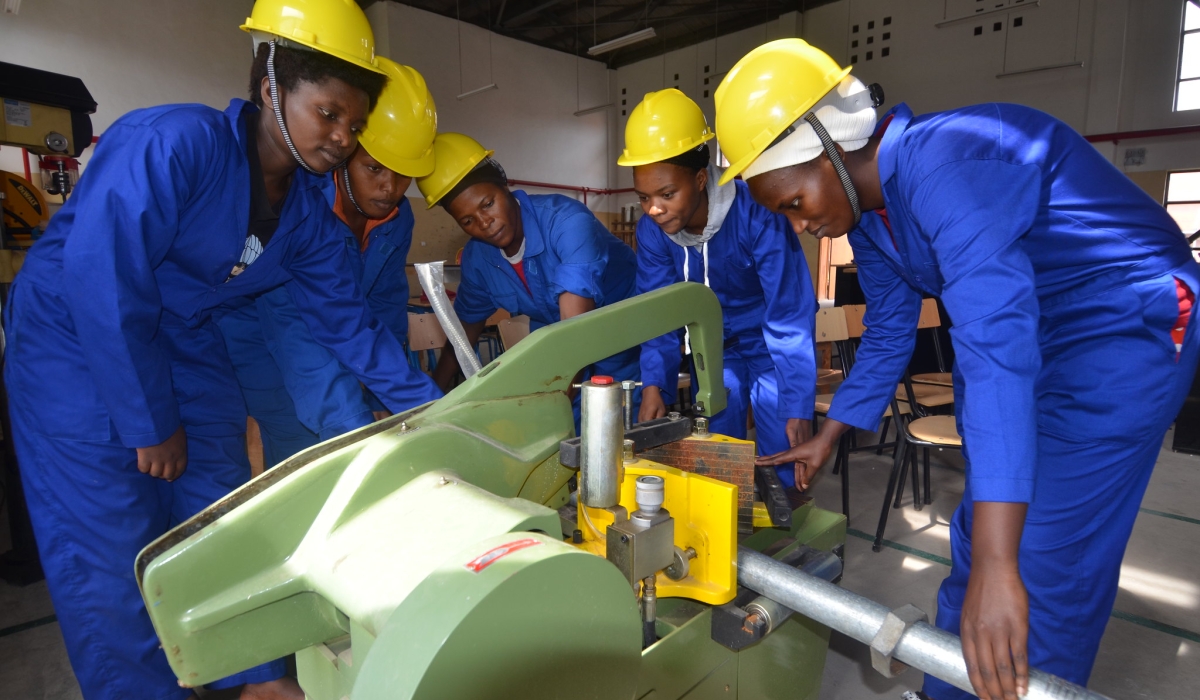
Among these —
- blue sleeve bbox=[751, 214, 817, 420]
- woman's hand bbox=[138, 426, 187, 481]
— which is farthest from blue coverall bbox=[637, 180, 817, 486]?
woman's hand bbox=[138, 426, 187, 481]

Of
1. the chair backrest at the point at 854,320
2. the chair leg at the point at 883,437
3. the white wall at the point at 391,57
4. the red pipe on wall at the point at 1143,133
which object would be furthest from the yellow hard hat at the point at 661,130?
the red pipe on wall at the point at 1143,133

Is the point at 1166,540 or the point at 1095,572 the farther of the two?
the point at 1166,540

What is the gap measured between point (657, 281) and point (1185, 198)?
8.02 meters

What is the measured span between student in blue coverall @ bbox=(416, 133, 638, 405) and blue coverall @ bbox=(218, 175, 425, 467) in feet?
0.86

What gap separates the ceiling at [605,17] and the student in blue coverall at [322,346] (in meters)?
8.77

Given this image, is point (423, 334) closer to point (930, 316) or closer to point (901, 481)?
point (901, 481)

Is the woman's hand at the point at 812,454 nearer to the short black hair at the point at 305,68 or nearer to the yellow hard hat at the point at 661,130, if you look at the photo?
the yellow hard hat at the point at 661,130

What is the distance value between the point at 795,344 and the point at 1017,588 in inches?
42.4

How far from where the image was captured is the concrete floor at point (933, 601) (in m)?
1.81

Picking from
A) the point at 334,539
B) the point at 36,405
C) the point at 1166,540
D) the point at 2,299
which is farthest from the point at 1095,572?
the point at 2,299

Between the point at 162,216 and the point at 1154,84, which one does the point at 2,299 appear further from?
the point at 1154,84

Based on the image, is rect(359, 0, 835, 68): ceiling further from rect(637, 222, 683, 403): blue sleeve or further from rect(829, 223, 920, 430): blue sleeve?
rect(829, 223, 920, 430): blue sleeve

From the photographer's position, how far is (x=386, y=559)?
0.64m

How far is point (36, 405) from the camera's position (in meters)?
1.29
